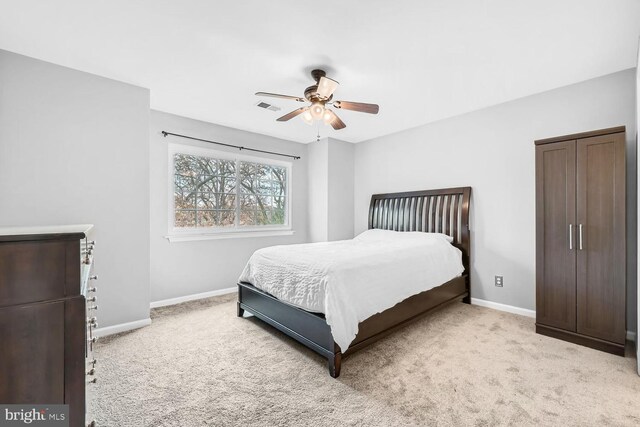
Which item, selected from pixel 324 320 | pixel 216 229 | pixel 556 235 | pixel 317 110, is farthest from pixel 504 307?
pixel 216 229

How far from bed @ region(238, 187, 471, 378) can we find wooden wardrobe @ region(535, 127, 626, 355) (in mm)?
935

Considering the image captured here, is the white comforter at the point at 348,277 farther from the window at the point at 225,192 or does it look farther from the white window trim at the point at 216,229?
the window at the point at 225,192

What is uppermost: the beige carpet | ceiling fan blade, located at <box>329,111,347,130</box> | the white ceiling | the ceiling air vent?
the white ceiling

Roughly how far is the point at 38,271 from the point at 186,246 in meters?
2.87

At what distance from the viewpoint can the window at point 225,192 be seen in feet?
12.5

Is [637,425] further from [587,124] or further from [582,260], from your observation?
[587,124]

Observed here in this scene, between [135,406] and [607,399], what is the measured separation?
9.60 feet

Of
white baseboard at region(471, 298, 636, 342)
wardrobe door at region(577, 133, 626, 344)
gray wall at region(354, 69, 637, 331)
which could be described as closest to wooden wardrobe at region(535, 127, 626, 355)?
wardrobe door at region(577, 133, 626, 344)

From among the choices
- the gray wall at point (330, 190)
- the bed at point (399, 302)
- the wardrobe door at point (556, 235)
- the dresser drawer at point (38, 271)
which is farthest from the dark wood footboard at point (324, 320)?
the gray wall at point (330, 190)

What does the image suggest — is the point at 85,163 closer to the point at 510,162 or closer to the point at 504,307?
the point at 510,162

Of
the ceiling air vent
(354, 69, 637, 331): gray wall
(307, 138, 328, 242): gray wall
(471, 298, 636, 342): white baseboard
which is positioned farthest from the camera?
(307, 138, 328, 242): gray wall

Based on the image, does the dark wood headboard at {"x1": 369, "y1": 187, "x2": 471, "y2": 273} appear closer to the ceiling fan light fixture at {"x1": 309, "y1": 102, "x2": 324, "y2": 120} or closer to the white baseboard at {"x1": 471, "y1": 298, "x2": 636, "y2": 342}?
the white baseboard at {"x1": 471, "y1": 298, "x2": 636, "y2": 342}

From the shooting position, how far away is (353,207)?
5.27m

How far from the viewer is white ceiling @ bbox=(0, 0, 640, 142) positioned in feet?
6.05
